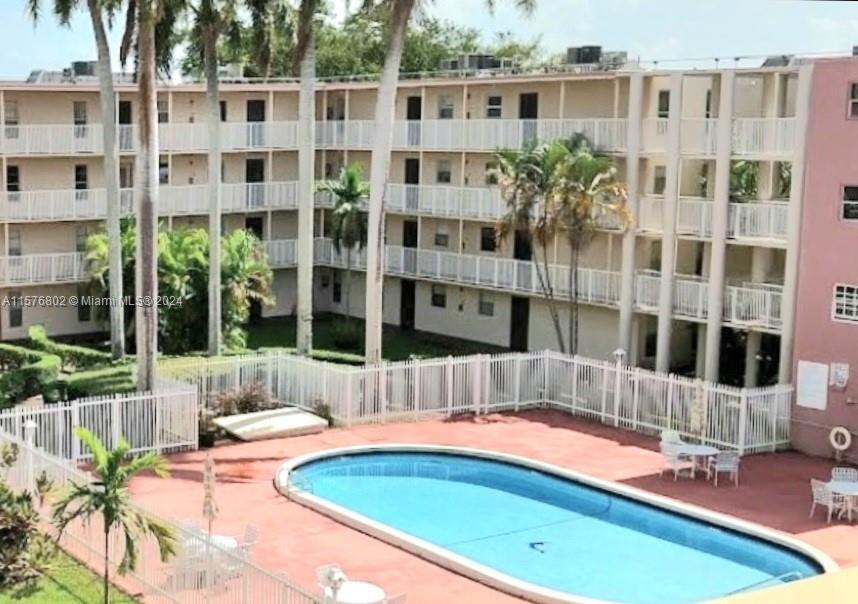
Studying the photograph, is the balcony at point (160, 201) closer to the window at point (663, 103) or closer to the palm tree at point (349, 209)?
the palm tree at point (349, 209)

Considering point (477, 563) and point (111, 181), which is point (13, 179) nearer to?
point (111, 181)

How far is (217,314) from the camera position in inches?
1416

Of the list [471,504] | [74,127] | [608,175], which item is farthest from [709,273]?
[74,127]

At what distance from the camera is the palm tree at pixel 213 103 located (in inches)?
1340

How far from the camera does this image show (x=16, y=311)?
41.2 metres

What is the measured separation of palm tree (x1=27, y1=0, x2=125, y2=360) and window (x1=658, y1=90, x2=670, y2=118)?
16.0 meters

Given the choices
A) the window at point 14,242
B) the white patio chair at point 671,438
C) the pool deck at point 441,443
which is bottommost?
the pool deck at point 441,443

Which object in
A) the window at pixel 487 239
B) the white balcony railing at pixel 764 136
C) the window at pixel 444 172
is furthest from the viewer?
the window at pixel 444 172

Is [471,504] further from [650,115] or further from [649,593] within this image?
[650,115]

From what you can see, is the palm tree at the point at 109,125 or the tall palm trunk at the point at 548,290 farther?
the tall palm trunk at the point at 548,290

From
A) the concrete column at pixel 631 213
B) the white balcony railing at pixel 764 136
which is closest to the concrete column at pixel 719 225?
the white balcony railing at pixel 764 136

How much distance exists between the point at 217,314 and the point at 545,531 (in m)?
15.7

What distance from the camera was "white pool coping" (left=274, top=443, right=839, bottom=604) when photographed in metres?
19.1

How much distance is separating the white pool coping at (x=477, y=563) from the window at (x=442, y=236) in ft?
55.9
